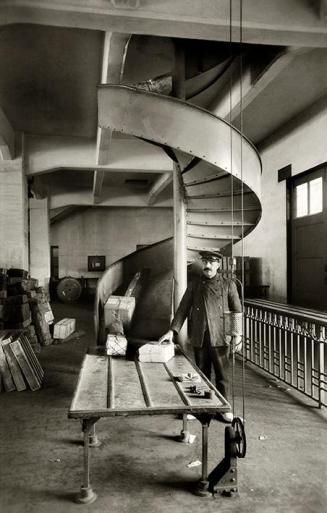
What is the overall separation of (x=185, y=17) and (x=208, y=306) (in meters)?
2.62

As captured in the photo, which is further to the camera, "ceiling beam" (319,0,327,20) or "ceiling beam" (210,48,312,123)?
"ceiling beam" (210,48,312,123)

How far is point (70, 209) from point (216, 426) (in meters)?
13.6

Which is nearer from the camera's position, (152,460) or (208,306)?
(152,460)

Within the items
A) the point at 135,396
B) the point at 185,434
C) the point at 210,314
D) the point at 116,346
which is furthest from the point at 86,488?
the point at 210,314

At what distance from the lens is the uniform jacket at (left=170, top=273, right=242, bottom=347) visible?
4030 mm

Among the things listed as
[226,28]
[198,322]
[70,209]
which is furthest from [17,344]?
[70,209]

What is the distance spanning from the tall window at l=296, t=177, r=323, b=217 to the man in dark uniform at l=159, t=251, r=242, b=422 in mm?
3780

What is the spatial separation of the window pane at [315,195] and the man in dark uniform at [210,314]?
3.75 meters

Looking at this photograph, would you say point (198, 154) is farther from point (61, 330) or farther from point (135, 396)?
point (61, 330)

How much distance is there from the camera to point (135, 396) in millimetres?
2732

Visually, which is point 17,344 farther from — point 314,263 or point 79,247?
point 79,247

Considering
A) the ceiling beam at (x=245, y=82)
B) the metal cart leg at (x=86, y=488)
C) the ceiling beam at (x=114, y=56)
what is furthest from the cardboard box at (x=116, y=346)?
the ceiling beam at (x=114, y=56)

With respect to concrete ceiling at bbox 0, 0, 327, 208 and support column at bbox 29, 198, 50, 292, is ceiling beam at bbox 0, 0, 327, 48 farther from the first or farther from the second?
support column at bbox 29, 198, 50, 292

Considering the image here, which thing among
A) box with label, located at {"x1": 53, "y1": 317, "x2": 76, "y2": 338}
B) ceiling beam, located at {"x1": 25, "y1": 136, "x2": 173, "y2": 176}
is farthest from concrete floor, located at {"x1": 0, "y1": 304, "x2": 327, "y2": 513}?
ceiling beam, located at {"x1": 25, "y1": 136, "x2": 173, "y2": 176}
